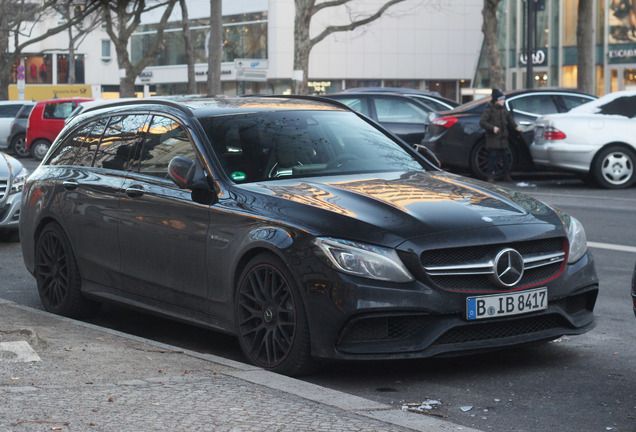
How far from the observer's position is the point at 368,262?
5590 mm

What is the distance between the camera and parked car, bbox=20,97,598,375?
5668mm

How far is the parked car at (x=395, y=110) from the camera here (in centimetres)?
2069

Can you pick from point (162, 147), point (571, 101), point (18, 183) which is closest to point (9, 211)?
point (18, 183)

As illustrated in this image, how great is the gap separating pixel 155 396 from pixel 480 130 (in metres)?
15.3

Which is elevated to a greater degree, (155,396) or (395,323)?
(395,323)

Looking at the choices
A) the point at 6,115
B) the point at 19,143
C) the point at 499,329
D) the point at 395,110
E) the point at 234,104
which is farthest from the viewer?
the point at 6,115

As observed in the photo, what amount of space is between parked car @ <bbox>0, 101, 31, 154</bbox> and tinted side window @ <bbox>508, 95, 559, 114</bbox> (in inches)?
851

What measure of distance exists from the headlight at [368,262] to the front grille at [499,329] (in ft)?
1.41

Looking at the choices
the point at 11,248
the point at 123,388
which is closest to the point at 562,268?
the point at 123,388

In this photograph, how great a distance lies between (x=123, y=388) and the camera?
17.0 feet

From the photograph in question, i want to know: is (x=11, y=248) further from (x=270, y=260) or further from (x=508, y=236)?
(x=508, y=236)

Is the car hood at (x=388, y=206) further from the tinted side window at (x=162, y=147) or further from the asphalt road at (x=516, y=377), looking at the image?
the asphalt road at (x=516, y=377)

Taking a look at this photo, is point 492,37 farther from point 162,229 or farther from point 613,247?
point 162,229

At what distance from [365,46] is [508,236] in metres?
70.7
